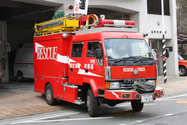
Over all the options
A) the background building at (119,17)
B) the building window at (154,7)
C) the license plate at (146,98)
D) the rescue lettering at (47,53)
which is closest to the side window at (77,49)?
the rescue lettering at (47,53)

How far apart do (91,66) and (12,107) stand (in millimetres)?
3903

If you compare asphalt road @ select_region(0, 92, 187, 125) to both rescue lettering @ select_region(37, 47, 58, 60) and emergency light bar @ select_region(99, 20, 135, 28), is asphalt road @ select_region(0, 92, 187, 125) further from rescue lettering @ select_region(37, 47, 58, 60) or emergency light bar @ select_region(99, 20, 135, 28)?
emergency light bar @ select_region(99, 20, 135, 28)

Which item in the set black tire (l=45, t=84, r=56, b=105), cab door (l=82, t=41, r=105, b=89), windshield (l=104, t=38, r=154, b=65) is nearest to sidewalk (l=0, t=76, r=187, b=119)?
black tire (l=45, t=84, r=56, b=105)

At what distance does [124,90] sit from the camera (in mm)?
8055

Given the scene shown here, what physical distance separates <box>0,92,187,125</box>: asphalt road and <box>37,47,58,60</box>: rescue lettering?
6.91ft

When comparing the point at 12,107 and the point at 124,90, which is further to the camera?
the point at 12,107

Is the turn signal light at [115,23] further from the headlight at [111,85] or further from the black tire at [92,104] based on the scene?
the black tire at [92,104]

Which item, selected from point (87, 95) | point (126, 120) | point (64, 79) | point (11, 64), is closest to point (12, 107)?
point (64, 79)

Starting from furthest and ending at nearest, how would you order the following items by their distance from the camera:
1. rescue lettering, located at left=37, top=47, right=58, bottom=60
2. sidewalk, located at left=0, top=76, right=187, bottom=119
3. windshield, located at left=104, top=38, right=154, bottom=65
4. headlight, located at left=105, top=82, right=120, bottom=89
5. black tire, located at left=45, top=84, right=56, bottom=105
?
black tire, located at left=45, top=84, right=56, bottom=105, rescue lettering, located at left=37, top=47, right=58, bottom=60, sidewalk, located at left=0, top=76, right=187, bottom=119, windshield, located at left=104, top=38, right=154, bottom=65, headlight, located at left=105, top=82, right=120, bottom=89

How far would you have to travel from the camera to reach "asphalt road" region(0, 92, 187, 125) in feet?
26.2

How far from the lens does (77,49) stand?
382 inches

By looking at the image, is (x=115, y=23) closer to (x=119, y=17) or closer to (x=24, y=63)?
(x=119, y=17)

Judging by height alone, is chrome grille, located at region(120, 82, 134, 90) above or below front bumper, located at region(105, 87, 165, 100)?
above

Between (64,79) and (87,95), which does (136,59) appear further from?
(64,79)
